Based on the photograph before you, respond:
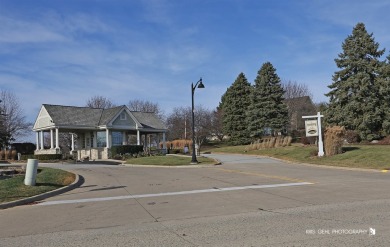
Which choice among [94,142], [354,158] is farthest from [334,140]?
[94,142]

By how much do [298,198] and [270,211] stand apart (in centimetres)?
215

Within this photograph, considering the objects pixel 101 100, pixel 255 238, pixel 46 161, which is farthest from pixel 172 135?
pixel 255 238

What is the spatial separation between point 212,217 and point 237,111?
5177cm

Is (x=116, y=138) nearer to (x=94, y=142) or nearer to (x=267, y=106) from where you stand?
(x=94, y=142)

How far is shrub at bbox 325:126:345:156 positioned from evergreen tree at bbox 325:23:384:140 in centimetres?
890

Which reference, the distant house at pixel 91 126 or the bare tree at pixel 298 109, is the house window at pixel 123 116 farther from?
the bare tree at pixel 298 109

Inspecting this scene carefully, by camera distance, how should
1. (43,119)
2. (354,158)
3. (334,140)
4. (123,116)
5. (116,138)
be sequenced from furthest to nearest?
1. (116,138)
2. (123,116)
3. (43,119)
4. (334,140)
5. (354,158)

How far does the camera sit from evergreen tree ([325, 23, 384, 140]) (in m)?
34.6

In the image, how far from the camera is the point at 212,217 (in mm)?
8586

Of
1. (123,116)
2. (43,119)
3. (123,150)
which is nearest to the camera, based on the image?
(123,150)

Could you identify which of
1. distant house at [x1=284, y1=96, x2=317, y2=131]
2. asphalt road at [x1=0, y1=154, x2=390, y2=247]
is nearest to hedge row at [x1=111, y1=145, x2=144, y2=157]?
asphalt road at [x1=0, y1=154, x2=390, y2=247]

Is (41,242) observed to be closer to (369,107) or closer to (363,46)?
(369,107)

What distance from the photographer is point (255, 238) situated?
6.53 metres

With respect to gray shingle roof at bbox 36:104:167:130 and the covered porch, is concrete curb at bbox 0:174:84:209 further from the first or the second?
gray shingle roof at bbox 36:104:167:130
